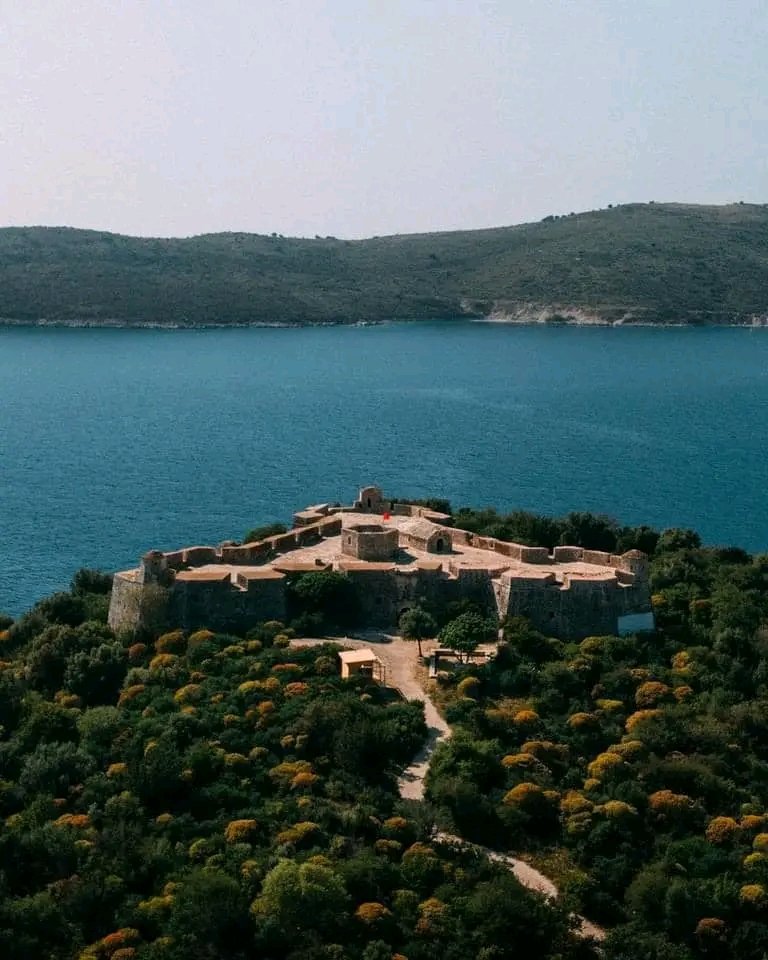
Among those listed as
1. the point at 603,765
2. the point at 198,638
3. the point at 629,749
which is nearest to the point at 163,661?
the point at 198,638

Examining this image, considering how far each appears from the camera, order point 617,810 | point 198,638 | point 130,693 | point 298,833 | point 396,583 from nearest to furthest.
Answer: point 298,833 → point 617,810 → point 130,693 → point 198,638 → point 396,583

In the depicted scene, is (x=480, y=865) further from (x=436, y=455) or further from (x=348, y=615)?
(x=436, y=455)

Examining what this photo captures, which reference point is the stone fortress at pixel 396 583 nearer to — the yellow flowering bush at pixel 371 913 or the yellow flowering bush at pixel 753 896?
the yellow flowering bush at pixel 753 896

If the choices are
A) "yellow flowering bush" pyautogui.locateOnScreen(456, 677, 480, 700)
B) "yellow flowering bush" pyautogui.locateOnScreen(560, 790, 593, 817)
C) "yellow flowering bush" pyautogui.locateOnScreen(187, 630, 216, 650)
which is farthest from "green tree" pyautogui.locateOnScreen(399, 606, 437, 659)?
"yellow flowering bush" pyautogui.locateOnScreen(560, 790, 593, 817)

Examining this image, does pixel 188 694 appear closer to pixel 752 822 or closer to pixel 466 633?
pixel 466 633

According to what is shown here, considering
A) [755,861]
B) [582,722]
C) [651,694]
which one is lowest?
[755,861]

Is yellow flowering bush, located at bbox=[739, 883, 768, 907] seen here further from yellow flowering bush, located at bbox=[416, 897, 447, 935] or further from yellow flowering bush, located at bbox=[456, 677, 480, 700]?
yellow flowering bush, located at bbox=[456, 677, 480, 700]
